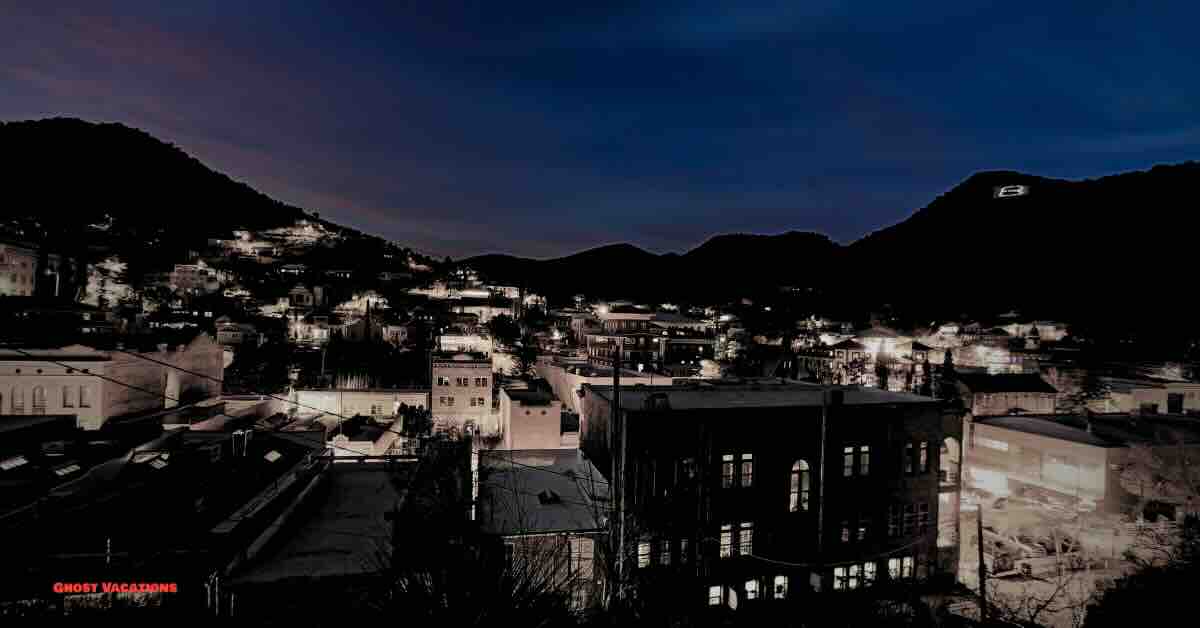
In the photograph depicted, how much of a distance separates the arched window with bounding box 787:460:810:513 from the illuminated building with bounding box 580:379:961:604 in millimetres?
31

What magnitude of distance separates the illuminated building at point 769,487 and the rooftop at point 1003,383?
15.0 metres

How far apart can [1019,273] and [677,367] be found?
194 feet

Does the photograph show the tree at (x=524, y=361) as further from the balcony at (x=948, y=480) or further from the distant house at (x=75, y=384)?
the balcony at (x=948, y=480)

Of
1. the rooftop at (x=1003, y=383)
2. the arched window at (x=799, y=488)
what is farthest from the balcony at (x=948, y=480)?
the rooftop at (x=1003, y=383)

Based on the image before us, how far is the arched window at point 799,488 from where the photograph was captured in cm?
1516

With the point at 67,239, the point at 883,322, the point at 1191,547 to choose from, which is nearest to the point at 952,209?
the point at 883,322

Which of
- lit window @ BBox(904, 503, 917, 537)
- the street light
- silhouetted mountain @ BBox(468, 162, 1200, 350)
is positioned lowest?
lit window @ BBox(904, 503, 917, 537)

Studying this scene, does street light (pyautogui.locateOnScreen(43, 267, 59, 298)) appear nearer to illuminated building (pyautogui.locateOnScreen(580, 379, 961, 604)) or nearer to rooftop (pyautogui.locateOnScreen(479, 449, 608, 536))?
rooftop (pyautogui.locateOnScreen(479, 449, 608, 536))

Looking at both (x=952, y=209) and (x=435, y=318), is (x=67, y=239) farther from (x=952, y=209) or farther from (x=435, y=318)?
(x=952, y=209)

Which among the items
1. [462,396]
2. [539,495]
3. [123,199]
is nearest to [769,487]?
[539,495]

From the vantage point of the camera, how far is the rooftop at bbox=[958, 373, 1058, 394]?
96.5 ft

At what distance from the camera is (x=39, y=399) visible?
2019 cm

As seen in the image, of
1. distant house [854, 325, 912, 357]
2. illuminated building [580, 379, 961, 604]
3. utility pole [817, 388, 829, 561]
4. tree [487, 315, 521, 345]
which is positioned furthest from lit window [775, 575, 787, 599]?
distant house [854, 325, 912, 357]

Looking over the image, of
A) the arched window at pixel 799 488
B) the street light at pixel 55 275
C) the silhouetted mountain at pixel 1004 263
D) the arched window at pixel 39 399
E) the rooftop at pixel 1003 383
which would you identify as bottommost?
the arched window at pixel 799 488
